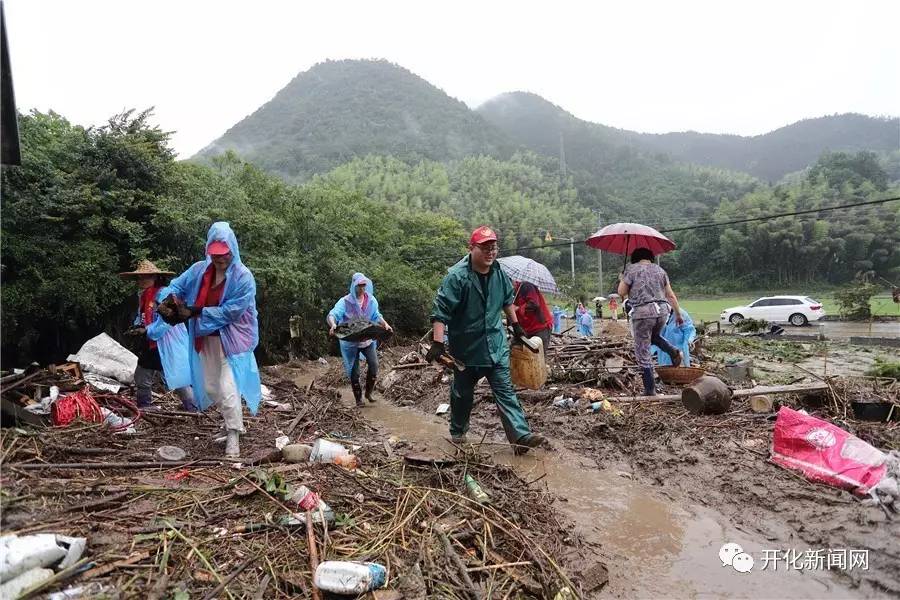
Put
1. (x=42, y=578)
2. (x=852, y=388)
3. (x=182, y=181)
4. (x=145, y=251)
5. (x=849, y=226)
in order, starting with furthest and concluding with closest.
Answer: (x=849, y=226), (x=182, y=181), (x=145, y=251), (x=852, y=388), (x=42, y=578)

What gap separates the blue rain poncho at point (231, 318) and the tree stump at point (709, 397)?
14.1 feet

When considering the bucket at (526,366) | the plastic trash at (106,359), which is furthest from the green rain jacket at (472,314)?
the plastic trash at (106,359)

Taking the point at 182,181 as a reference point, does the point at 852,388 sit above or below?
below

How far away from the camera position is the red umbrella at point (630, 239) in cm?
718

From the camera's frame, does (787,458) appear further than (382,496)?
Yes

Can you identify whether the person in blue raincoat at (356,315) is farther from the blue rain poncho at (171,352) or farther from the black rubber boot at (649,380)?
the black rubber boot at (649,380)

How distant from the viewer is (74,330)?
935 cm

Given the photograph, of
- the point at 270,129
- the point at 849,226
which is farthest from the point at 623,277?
the point at 270,129

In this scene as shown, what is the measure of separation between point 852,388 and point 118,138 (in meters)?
12.0

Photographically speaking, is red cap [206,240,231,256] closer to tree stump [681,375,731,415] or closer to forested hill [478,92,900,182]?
tree stump [681,375,731,415]

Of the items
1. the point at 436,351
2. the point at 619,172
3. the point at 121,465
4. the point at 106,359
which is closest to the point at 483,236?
the point at 436,351

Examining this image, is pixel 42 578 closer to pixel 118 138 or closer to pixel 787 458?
pixel 787 458

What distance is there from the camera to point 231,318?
4.14 meters

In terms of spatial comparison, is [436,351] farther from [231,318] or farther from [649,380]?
[649,380]
